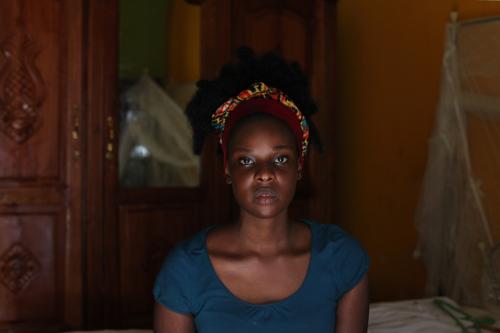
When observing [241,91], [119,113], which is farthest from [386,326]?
[119,113]

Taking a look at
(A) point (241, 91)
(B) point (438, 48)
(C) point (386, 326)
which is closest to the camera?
(A) point (241, 91)

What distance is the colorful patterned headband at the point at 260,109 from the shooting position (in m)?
1.30

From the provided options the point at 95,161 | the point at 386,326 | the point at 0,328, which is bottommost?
the point at 0,328

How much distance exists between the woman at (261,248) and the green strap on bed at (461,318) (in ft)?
1.99

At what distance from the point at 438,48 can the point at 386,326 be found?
1563 mm

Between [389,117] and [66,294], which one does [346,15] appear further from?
[66,294]

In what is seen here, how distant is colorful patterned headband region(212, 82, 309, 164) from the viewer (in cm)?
130

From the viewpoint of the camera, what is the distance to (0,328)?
7.31 feet

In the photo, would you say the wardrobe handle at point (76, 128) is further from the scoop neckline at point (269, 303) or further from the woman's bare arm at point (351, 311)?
the woman's bare arm at point (351, 311)

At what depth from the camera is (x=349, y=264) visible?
134 centimetres

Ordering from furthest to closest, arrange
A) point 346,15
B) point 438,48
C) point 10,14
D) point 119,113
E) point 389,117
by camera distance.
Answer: point 346,15
point 389,117
point 438,48
point 119,113
point 10,14

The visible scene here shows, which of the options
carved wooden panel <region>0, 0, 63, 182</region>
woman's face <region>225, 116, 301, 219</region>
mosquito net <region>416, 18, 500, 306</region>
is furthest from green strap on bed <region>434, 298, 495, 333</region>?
carved wooden panel <region>0, 0, 63, 182</region>

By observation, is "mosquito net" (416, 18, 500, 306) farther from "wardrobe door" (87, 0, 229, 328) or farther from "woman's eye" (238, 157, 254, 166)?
"woman's eye" (238, 157, 254, 166)

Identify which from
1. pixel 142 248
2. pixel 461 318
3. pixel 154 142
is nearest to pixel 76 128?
pixel 154 142
